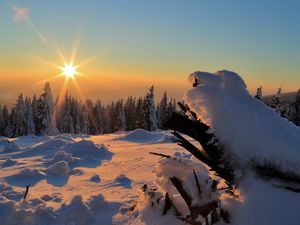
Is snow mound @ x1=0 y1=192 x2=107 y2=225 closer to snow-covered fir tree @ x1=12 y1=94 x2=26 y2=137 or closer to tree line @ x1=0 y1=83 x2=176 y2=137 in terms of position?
tree line @ x1=0 y1=83 x2=176 y2=137

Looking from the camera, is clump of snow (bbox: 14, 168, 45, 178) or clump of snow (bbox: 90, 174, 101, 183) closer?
clump of snow (bbox: 90, 174, 101, 183)

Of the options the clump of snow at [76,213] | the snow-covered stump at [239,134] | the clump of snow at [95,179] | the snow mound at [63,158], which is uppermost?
the snow-covered stump at [239,134]

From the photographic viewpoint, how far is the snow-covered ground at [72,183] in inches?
230

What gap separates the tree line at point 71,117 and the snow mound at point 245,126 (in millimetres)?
33536

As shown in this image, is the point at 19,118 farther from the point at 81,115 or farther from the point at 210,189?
the point at 210,189

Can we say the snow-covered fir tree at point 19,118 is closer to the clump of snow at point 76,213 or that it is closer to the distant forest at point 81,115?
Answer: the distant forest at point 81,115

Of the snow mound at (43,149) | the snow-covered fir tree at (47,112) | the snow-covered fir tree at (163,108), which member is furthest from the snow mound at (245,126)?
the snow-covered fir tree at (163,108)

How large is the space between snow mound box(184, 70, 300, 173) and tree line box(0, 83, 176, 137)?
3354 cm

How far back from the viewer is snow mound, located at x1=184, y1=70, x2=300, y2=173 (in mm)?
3271

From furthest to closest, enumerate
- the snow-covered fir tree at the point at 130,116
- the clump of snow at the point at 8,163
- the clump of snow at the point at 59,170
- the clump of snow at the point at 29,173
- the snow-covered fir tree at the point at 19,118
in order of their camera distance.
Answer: the snow-covered fir tree at the point at 130,116, the snow-covered fir tree at the point at 19,118, the clump of snow at the point at 8,163, the clump of snow at the point at 59,170, the clump of snow at the point at 29,173

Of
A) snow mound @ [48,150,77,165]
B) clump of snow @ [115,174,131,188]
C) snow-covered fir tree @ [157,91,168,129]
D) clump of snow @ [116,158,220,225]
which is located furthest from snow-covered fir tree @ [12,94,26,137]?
clump of snow @ [116,158,220,225]

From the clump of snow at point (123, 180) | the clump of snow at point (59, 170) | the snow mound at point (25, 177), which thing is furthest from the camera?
the clump of snow at point (59, 170)

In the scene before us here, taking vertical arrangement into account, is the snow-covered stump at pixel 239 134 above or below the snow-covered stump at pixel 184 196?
above

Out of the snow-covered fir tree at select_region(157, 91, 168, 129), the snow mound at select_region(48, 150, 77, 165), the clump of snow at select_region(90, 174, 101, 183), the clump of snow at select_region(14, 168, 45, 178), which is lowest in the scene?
the clump of snow at select_region(90, 174, 101, 183)
